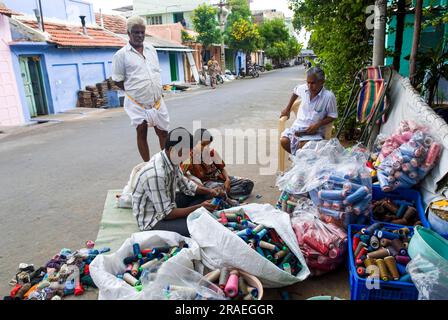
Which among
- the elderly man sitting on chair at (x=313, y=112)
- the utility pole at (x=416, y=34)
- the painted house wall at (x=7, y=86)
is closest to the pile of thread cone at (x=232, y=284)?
the elderly man sitting on chair at (x=313, y=112)

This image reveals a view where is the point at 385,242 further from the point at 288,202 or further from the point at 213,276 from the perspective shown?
the point at 213,276

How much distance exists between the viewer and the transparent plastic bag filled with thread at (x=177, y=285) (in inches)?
87.0

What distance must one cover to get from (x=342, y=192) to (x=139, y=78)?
2.97 m

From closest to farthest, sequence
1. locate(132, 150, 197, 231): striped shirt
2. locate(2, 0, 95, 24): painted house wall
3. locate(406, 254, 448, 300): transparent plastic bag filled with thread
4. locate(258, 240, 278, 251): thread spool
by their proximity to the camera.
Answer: locate(406, 254, 448, 300): transparent plastic bag filled with thread, locate(258, 240, 278, 251): thread spool, locate(132, 150, 197, 231): striped shirt, locate(2, 0, 95, 24): painted house wall

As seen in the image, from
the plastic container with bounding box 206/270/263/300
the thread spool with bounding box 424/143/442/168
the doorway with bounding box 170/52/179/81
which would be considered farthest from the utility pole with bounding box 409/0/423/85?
the doorway with bounding box 170/52/179/81

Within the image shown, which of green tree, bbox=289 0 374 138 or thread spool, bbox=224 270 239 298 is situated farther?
green tree, bbox=289 0 374 138

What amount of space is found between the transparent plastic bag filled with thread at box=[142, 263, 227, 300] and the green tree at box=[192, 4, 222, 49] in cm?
2421

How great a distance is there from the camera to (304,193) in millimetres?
3365

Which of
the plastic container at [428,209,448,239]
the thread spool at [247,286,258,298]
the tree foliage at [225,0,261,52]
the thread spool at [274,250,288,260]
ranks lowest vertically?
the thread spool at [247,286,258,298]

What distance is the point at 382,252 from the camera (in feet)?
8.05

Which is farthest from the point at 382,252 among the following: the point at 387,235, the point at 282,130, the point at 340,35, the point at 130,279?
the point at 340,35

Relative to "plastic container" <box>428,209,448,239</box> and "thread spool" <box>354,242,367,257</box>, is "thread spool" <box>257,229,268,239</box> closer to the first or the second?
"thread spool" <box>354,242,367,257</box>

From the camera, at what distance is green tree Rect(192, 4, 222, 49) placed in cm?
2423
